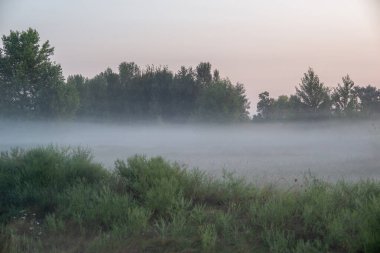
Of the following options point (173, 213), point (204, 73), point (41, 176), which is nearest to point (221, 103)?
point (204, 73)

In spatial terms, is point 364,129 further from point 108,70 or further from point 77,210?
point 108,70

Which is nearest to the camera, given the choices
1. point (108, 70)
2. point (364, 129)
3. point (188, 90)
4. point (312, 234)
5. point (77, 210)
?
point (312, 234)

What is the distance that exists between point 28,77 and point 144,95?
14800 mm

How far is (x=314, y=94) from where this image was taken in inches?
1790

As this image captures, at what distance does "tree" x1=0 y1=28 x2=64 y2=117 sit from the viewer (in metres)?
46.9

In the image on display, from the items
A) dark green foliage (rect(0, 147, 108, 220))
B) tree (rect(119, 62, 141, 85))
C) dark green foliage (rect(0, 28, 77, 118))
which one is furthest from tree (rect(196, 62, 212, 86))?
dark green foliage (rect(0, 147, 108, 220))

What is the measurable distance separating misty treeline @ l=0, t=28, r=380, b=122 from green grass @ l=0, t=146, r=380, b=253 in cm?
3087

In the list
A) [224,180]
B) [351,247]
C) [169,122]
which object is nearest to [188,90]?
[169,122]

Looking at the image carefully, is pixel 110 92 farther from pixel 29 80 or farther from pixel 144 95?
pixel 29 80

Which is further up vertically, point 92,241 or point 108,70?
point 108,70

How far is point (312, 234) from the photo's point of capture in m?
9.06

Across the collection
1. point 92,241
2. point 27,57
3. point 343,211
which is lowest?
point 92,241

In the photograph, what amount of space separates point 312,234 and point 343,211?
0.65 metres

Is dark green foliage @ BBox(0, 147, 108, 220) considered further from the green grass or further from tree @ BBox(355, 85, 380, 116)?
tree @ BBox(355, 85, 380, 116)
